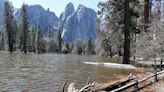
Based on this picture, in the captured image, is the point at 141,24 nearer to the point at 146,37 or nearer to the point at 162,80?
the point at 146,37

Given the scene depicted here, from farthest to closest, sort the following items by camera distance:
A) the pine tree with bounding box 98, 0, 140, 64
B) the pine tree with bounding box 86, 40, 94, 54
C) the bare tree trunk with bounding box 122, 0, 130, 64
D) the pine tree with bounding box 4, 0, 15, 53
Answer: the pine tree with bounding box 86, 40, 94, 54 → the pine tree with bounding box 4, 0, 15, 53 → the pine tree with bounding box 98, 0, 140, 64 → the bare tree trunk with bounding box 122, 0, 130, 64

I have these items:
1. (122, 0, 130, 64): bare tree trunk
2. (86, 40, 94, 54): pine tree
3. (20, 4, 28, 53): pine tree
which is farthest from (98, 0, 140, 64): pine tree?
(86, 40, 94, 54): pine tree

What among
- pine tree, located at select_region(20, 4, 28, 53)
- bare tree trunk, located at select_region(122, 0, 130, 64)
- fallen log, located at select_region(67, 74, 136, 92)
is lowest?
fallen log, located at select_region(67, 74, 136, 92)

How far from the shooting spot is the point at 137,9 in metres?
48.4

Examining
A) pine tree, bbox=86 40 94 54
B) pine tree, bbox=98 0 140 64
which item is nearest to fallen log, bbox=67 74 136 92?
pine tree, bbox=98 0 140 64

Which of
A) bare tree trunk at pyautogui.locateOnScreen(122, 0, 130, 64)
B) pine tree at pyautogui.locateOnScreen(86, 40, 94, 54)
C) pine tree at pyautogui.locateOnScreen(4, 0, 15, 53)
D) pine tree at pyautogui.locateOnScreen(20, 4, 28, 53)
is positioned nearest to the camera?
bare tree trunk at pyautogui.locateOnScreen(122, 0, 130, 64)

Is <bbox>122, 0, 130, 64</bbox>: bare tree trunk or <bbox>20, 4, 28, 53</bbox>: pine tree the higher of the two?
<bbox>20, 4, 28, 53</bbox>: pine tree

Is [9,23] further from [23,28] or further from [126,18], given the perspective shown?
[126,18]

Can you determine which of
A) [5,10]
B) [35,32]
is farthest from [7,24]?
[35,32]

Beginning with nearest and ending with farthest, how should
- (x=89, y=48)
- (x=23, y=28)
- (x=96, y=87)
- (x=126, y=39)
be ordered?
(x=96, y=87)
(x=126, y=39)
(x=23, y=28)
(x=89, y=48)

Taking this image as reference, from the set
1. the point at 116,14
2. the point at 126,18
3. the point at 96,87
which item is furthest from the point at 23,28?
the point at 96,87

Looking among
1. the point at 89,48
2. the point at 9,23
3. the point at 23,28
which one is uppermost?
the point at 9,23

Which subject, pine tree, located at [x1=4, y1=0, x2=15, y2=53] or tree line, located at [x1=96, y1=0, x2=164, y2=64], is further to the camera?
pine tree, located at [x1=4, y1=0, x2=15, y2=53]

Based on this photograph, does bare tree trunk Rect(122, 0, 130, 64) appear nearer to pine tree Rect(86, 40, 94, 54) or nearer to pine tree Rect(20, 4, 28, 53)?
pine tree Rect(20, 4, 28, 53)
